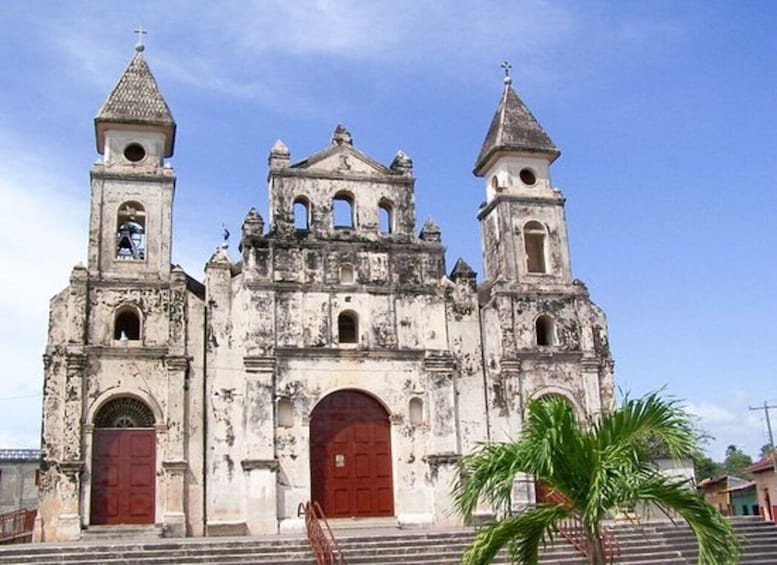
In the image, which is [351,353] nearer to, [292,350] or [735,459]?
[292,350]

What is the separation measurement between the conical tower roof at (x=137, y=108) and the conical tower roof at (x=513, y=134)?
30.3ft

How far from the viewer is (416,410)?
25281mm

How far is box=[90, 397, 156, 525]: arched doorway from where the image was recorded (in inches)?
893

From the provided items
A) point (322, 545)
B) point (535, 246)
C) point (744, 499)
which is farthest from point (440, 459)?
point (744, 499)

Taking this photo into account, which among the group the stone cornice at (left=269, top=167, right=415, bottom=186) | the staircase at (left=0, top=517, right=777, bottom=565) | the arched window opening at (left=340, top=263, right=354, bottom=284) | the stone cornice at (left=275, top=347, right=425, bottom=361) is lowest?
the staircase at (left=0, top=517, right=777, bottom=565)

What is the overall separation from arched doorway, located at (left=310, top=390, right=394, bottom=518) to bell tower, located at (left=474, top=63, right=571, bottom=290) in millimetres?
5623

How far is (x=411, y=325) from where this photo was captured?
25766 millimetres

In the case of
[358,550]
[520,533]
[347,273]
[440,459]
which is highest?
[347,273]

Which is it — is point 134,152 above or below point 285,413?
above

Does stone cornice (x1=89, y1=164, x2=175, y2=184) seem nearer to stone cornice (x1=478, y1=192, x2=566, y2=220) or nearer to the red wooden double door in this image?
the red wooden double door

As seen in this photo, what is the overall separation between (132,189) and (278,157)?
13.1 ft

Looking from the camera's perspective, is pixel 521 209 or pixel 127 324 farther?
pixel 521 209

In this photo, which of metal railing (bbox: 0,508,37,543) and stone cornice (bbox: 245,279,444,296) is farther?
stone cornice (bbox: 245,279,444,296)

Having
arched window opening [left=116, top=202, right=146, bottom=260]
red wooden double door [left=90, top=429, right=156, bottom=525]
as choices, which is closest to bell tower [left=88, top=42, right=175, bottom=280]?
arched window opening [left=116, top=202, right=146, bottom=260]
